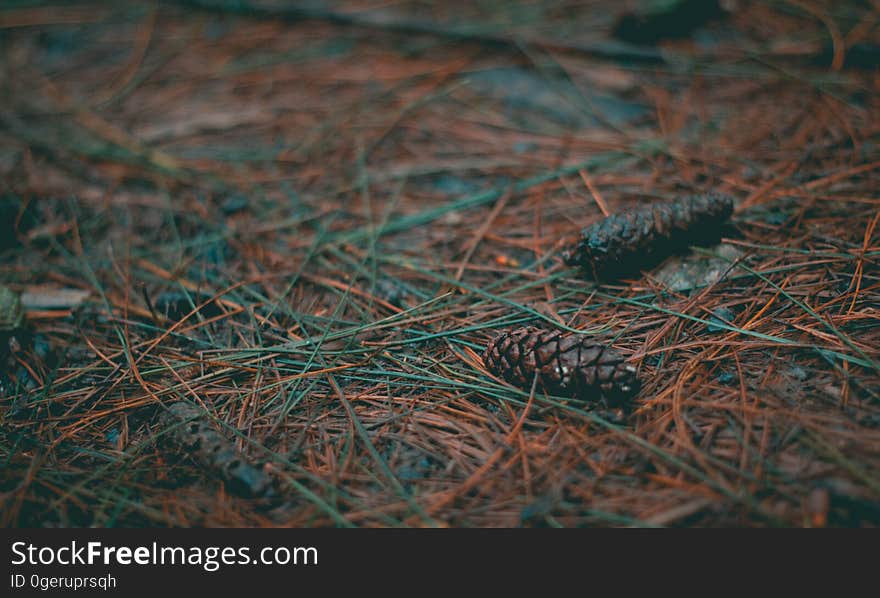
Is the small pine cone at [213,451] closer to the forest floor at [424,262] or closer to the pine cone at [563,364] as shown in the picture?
the forest floor at [424,262]

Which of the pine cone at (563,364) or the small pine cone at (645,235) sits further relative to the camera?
the small pine cone at (645,235)

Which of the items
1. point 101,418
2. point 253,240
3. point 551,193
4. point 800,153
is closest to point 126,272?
point 253,240

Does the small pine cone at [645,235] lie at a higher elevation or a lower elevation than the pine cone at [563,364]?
higher

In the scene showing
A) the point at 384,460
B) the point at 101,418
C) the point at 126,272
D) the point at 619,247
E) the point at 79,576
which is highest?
the point at 126,272

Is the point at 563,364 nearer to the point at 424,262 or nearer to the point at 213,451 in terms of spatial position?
the point at 424,262

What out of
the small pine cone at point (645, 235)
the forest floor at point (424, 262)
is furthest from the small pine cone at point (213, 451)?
the small pine cone at point (645, 235)

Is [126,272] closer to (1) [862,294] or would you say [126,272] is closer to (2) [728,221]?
(2) [728,221]
